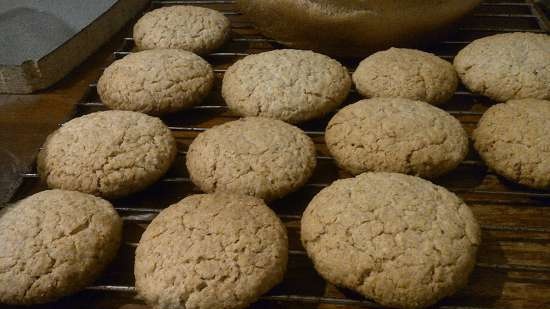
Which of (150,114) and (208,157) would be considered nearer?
(208,157)

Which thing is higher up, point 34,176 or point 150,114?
point 150,114

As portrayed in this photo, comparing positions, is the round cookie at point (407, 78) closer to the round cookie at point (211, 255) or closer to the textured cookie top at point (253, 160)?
the textured cookie top at point (253, 160)

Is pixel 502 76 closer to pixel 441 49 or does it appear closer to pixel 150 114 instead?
pixel 441 49

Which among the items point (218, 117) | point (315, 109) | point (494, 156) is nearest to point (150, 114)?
point (218, 117)

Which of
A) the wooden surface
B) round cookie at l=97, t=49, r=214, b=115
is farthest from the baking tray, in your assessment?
round cookie at l=97, t=49, r=214, b=115

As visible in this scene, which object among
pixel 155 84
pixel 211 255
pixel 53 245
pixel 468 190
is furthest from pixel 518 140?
pixel 53 245

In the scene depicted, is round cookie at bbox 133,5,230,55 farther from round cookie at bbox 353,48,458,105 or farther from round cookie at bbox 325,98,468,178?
round cookie at bbox 325,98,468,178

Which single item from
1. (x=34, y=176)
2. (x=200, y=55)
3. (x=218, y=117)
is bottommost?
(x=34, y=176)
